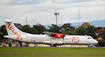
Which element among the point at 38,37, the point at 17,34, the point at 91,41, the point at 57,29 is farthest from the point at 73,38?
the point at 57,29

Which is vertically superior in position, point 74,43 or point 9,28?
point 9,28

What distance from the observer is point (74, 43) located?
3750 cm

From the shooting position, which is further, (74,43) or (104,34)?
(104,34)

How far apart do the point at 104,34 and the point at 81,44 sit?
57.2 feet

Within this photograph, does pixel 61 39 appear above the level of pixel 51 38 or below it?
below

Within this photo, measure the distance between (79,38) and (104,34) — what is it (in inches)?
717

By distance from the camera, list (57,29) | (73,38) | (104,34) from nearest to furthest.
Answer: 1. (73,38)
2. (104,34)
3. (57,29)

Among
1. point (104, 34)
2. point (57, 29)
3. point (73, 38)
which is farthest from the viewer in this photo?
point (57, 29)

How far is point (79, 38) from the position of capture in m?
37.2

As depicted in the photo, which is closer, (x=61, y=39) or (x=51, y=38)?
(x=61, y=39)

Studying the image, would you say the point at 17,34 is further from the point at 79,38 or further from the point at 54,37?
the point at 79,38

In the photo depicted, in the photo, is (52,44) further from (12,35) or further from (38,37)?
(12,35)

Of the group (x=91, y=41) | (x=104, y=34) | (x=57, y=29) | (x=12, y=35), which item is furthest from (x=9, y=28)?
(x=57, y=29)

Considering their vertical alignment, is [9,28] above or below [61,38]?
above
